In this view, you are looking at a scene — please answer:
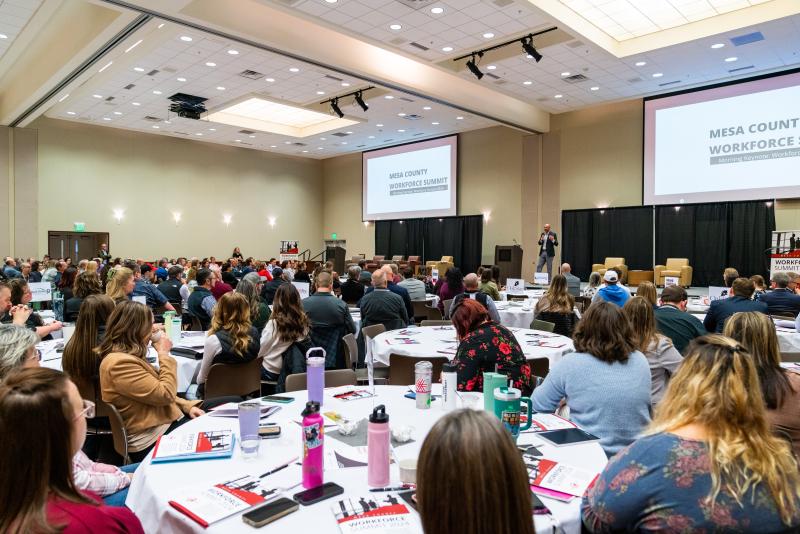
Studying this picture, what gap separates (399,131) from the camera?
17.3 meters

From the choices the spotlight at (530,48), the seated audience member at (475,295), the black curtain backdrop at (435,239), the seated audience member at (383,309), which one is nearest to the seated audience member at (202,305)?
the seated audience member at (383,309)

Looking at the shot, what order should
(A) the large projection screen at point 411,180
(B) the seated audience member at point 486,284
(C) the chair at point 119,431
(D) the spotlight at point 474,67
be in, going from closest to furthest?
1. (C) the chair at point 119,431
2. (B) the seated audience member at point 486,284
3. (D) the spotlight at point 474,67
4. (A) the large projection screen at point 411,180

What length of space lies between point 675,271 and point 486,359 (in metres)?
11.9

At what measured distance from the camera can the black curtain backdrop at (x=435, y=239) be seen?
58.7ft

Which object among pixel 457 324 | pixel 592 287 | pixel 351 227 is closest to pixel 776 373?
pixel 457 324

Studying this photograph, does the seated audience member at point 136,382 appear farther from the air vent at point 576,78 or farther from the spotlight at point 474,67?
the air vent at point 576,78

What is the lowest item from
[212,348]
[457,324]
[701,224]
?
Result: [212,348]

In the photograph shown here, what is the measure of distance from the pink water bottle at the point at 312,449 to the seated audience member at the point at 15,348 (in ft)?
4.58

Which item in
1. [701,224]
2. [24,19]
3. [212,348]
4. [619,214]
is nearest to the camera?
[212,348]

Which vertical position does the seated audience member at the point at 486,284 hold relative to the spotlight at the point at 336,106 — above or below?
below

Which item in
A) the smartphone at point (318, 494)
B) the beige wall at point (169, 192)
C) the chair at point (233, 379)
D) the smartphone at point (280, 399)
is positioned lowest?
the chair at point (233, 379)

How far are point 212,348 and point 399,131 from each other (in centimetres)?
1443

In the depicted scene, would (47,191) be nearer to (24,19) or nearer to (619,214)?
(24,19)

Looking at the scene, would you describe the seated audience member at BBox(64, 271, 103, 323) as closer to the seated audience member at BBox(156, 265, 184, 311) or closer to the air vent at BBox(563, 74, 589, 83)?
the seated audience member at BBox(156, 265, 184, 311)
